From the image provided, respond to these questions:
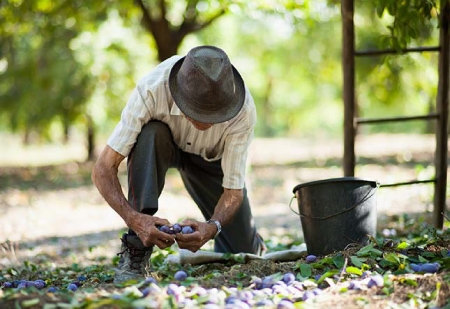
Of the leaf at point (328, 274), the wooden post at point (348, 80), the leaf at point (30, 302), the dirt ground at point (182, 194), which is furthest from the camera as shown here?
the dirt ground at point (182, 194)

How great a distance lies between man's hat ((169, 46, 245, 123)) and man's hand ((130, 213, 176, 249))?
0.62 m

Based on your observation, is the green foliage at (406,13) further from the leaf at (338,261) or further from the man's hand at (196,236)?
the man's hand at (196,236)

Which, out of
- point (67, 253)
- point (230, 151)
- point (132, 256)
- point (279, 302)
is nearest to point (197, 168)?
point (230, 151)

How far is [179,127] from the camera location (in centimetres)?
405

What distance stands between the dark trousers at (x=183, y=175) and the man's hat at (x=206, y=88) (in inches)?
15.6

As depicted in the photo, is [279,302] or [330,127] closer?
[279,302]

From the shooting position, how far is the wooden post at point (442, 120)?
5230mm

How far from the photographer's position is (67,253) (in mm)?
5906

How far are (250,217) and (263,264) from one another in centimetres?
98

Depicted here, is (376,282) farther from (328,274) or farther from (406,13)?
(406,13)

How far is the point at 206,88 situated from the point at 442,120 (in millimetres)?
2575

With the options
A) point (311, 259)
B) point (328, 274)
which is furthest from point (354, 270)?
point (311, 259)

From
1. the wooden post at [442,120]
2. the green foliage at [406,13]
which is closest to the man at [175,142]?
the green foliage at [406,13]

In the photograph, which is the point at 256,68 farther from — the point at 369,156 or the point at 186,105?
the point at 186,105
